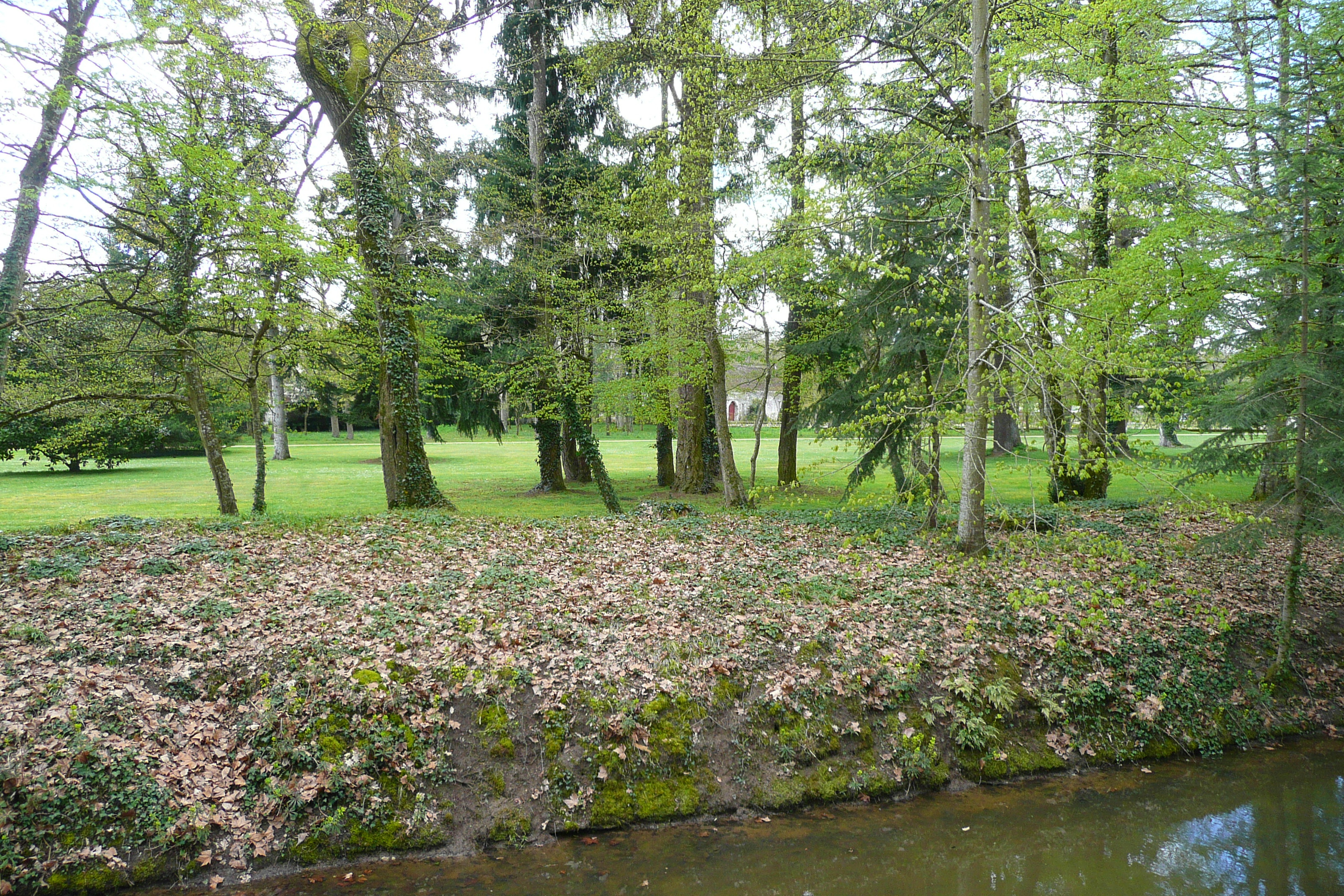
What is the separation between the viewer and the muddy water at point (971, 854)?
16.2ft

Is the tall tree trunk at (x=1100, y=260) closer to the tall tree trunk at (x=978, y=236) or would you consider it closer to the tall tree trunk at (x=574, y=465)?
the tall tree trunk at (x=978, y=236)

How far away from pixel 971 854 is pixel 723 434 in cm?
1082

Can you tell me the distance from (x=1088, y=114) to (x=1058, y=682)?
11.0 metres

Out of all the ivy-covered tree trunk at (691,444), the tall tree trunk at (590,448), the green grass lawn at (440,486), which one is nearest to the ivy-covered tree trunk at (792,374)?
the green grass lawn at (440,486)

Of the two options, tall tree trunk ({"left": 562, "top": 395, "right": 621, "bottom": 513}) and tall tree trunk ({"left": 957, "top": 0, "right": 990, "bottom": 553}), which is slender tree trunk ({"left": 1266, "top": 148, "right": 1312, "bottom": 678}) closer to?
tall tree trunk ({"left": 957, "top": 0, "right": 990, "bottom": 553})

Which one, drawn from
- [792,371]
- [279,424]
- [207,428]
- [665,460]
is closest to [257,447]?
[207,428]

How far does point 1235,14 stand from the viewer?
41.9 ft

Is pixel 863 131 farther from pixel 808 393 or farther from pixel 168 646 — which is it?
pixel 168 646

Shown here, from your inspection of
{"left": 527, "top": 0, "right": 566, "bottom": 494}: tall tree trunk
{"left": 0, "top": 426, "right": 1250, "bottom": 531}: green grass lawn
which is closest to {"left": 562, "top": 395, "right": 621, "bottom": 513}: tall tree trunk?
{"left": 0, "top": 426, "right": 1250, "bottom": 531}: green grass lawn

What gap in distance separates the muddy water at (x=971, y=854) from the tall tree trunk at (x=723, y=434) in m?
9.60

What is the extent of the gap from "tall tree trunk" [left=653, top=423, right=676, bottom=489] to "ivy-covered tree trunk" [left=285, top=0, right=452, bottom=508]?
8.99 metres

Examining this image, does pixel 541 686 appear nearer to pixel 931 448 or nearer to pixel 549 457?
pixel 931 448

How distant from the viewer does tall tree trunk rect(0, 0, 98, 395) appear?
9062 mm

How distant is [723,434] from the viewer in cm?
1547
